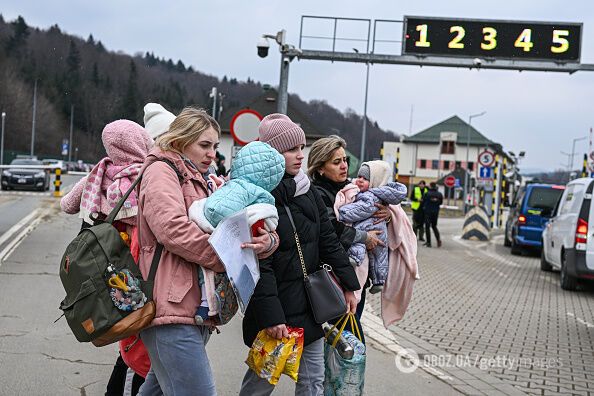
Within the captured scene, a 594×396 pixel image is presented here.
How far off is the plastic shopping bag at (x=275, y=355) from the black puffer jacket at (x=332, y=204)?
0.91 meters

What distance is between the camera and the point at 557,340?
862 cm

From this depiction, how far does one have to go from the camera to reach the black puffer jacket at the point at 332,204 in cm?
470

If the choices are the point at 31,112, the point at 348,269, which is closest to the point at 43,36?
the point at 31,112

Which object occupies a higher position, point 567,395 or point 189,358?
point 189,358

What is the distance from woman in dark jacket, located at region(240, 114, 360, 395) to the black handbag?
0.03 metres

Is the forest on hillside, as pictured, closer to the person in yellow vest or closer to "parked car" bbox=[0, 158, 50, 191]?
"parked car" bbox=[0, 158, 50, 191]

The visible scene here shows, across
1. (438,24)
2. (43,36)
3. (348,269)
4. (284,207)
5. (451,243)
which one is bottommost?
(451,243)

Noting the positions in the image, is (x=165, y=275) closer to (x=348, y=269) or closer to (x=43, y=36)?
(x=348, y=269)

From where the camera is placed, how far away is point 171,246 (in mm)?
3254

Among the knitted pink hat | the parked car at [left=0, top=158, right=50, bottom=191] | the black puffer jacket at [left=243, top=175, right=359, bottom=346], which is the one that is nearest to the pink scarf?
the knitted pink hat

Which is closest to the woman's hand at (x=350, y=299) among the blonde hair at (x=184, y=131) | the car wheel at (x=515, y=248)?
the blonde hair at (x=184, y=131)

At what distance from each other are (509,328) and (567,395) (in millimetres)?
3078

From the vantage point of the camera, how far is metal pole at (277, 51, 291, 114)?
17708 millimetres

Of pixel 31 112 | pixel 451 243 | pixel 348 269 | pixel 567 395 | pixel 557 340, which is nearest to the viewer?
pixel 348 269
